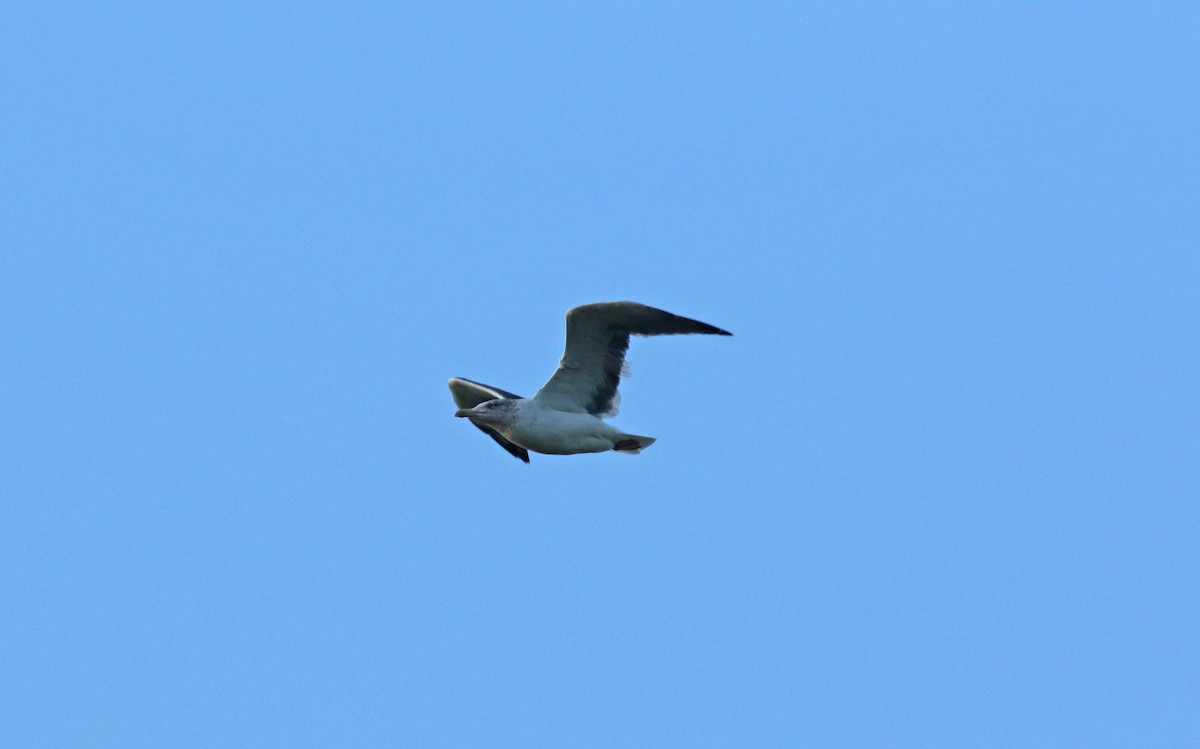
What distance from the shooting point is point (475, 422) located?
1816cm

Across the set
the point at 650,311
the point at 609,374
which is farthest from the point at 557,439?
the point at 650,311

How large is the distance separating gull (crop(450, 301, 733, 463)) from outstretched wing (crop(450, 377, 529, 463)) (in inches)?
58.1

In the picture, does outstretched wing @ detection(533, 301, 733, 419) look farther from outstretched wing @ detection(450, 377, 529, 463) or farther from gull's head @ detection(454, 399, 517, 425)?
outstretched wing @ detection(450, 377, 529, 463)

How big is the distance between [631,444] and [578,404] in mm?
821

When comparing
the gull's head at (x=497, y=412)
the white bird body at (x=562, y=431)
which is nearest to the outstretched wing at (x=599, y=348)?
the white bird body at (x=562, y=431)

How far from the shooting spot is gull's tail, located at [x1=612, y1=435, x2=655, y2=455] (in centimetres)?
1744

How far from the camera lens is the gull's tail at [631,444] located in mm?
17438

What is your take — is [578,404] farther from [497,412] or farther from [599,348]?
[497,412]

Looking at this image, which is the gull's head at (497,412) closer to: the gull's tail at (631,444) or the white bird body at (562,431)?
the white bird body at (562,431)

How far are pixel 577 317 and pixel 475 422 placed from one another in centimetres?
238

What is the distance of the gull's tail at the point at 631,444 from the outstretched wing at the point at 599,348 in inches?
14.8

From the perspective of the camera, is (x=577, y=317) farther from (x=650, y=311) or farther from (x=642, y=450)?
(x=642, y=450)

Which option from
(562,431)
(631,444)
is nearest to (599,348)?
(562,431)

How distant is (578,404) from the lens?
17.6 metres
